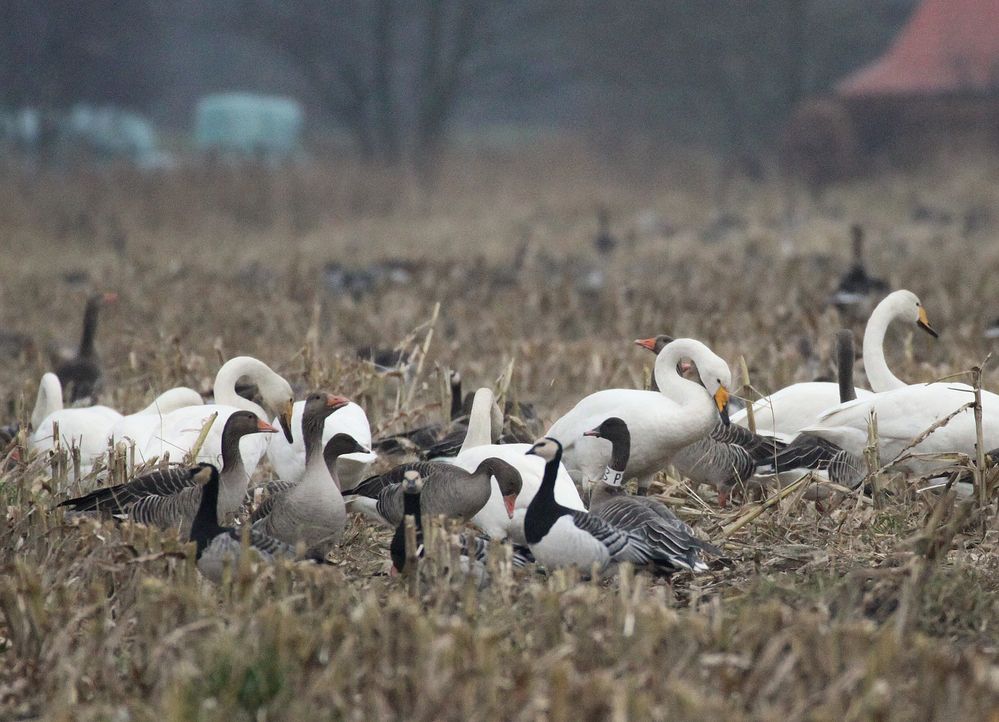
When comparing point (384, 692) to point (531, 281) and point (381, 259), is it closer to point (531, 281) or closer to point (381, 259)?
point (531, 281)

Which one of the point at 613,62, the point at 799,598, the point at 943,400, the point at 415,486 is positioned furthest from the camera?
the point at 613,62

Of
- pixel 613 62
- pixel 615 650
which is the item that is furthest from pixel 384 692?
pixel 613 62

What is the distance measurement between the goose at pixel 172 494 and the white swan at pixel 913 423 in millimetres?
2390

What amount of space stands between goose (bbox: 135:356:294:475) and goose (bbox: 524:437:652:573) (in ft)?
5.75

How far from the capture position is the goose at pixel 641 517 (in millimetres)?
4863

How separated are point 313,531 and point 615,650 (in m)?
1.59

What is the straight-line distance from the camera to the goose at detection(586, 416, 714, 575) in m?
4.86

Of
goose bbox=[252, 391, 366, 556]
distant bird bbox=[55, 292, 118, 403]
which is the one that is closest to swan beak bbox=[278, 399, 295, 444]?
goose bbox=[252, 391, 366, 556]

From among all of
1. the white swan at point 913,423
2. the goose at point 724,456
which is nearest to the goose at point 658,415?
the goose at point 724,456

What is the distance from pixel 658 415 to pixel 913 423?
109 centimetres

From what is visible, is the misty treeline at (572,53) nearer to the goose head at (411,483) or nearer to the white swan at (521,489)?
the white swan at (521,489)

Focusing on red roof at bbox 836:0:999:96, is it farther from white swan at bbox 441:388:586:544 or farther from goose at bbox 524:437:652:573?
goose at bbox 524:437:652:573

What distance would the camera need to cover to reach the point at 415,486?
489cm

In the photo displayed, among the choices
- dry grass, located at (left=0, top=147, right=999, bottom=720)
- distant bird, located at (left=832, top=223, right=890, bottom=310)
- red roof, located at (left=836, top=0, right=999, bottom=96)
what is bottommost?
dry grass, located at (left=0, top=147, right=999, bottom=720)
